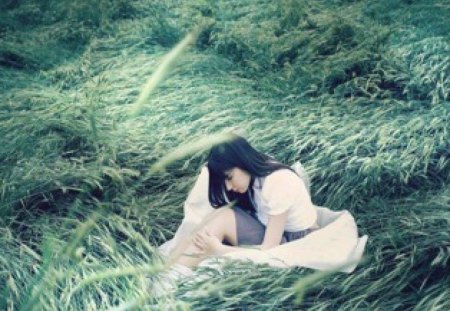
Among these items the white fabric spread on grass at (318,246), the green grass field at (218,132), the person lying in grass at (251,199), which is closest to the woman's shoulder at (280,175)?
the person lying in grass at (251,199)

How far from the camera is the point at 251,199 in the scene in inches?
100

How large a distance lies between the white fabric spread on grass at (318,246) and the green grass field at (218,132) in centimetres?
5

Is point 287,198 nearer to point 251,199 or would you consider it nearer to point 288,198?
point 288,198

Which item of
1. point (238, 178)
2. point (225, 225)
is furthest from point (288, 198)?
point (225, 225)

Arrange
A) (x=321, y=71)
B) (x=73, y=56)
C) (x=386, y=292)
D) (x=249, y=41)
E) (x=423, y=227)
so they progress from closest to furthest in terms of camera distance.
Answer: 1. (x=386, y=292)
2. (x=423, y=227)
3. (x=321, y=71)
4. (x=249, y=41)
5. (x=73, y=56)

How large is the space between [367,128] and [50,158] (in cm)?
150

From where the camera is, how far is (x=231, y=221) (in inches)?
99.9

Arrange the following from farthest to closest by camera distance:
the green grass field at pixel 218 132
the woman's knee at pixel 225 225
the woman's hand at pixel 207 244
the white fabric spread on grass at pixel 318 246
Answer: the woman's knee at pixel 225 225 → the woman's hand at pixel 207 244 → the white fabric spread on grass at pixel 318 246 → the green grass field at pixel 218 132

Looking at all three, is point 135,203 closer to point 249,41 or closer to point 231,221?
point 231,221

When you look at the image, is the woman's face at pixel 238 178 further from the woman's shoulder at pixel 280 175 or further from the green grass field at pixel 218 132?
the green grass field at pixel 218 132

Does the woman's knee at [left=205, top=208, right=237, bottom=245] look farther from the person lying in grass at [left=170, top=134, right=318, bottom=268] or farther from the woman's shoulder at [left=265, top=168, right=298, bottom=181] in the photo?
→ the woman's shoulder at [left=265, top=168, right=298, bottom=181]

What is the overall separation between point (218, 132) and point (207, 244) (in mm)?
891

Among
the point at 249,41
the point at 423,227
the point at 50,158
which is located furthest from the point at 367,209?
the point at 249,41

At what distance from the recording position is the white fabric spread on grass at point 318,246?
2227mm
